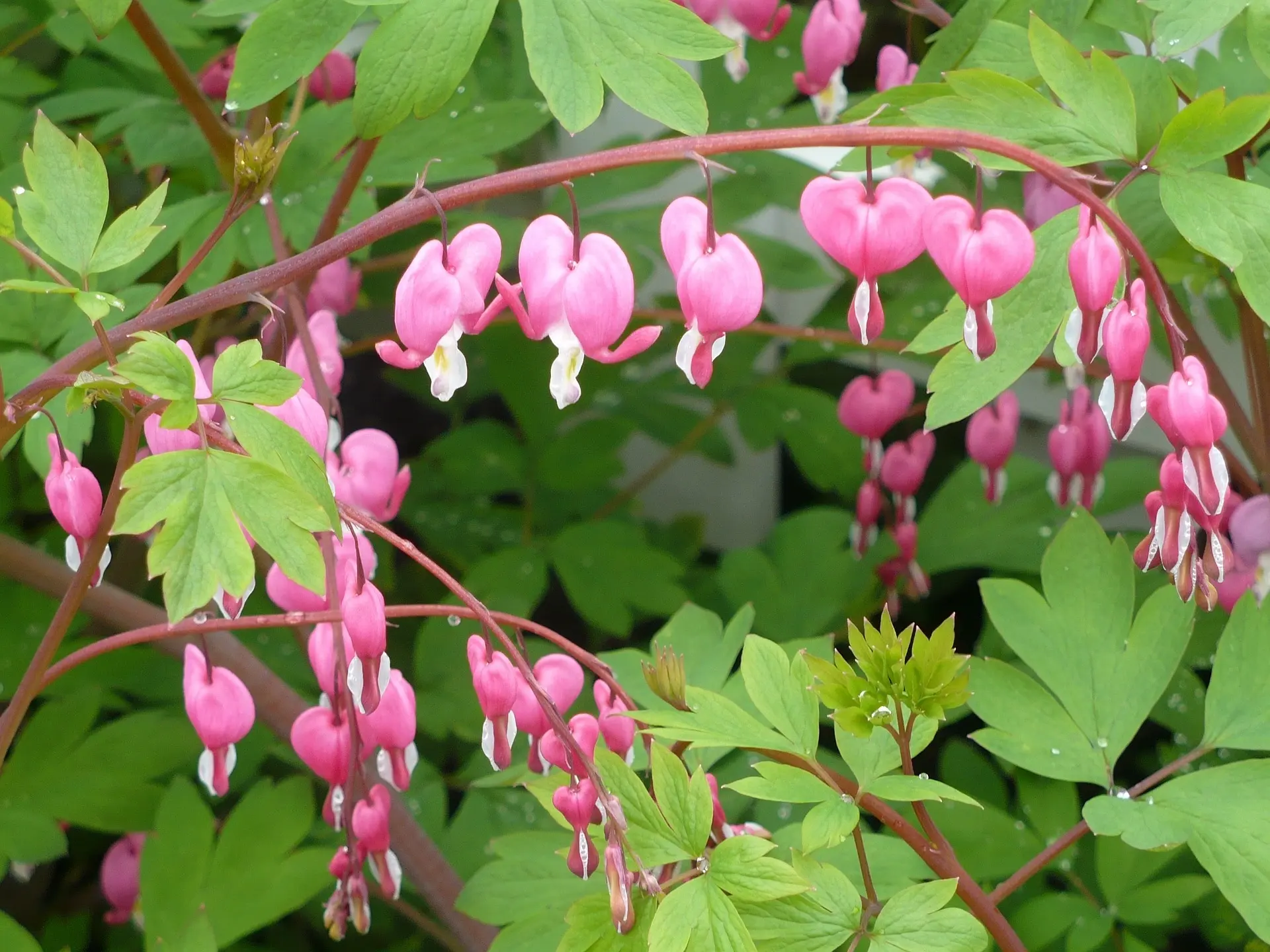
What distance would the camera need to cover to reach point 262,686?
1.14m

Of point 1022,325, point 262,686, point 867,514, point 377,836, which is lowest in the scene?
point 867,514

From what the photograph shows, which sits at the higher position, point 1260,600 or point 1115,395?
point 1115,395

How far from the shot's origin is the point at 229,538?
0.62 m

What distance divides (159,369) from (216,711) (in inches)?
11.4

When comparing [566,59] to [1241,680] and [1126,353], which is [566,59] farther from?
[1241,680]

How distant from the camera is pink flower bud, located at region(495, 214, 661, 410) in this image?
65 cm

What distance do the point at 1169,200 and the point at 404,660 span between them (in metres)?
1.20

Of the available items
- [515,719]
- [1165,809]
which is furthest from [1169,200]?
[515,719]

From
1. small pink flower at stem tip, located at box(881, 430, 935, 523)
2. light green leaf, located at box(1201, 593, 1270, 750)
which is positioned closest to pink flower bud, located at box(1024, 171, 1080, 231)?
small pink flower at stem tip, located at box(881, 430, 935, 523)

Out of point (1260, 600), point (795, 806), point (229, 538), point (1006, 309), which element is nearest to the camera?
point (229, 538)

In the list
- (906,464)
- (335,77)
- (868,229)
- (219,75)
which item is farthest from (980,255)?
(219,75)

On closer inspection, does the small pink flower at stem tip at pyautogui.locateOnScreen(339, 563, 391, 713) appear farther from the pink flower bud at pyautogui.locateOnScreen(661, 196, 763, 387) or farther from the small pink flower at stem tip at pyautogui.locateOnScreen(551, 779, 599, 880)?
the pink flower bud at pyautogui.locateOnScreen(661, 196, 763, 387)

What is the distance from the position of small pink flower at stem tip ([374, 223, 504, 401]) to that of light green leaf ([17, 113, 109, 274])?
0.19m

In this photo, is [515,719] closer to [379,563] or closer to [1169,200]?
[1169,200]
